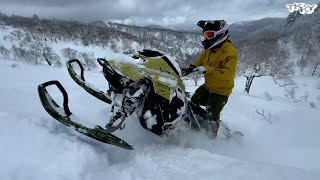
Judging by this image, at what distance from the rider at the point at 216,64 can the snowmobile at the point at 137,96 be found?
610 millimetres

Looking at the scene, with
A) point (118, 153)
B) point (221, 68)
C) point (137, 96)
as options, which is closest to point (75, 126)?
point (118, 153)

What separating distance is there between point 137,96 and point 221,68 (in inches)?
62.8

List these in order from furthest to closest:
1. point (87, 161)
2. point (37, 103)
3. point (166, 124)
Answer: point (37, 103) → point (166, 124) → point (87, 161)

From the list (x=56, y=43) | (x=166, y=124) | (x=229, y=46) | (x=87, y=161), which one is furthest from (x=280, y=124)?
(x=56, y=43)

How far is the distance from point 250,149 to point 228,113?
2.03 m

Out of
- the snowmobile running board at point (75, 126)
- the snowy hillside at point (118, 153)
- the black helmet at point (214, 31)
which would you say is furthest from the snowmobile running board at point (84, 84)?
the black helmet at point (214, 31)

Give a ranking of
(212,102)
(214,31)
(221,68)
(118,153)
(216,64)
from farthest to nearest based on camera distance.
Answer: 1. (212,102)
2. (216,64)
3. (221,68)
4. (214,31)
5. (118,153)

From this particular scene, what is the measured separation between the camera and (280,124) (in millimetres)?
7070

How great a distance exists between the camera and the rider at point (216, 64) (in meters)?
4.44

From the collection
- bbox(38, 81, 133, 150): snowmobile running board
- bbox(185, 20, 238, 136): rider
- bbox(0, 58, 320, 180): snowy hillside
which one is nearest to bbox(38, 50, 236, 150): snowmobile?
bbox(38, 81, 133, 150): snowmobile running board

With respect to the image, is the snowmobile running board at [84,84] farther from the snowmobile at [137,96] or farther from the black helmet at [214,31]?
the black helmet at [214,31]

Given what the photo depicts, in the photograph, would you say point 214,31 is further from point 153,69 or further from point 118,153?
point 118,153

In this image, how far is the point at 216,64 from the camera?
4.70 metres

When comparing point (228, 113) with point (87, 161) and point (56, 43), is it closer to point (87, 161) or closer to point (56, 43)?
point (87, 161)
